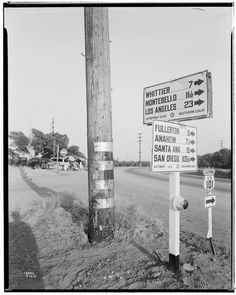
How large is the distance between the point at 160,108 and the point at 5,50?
4.99ft

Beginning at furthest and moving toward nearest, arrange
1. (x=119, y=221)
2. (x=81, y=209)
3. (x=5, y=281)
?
(x=81, y=209) → (x=119, y=221) → (x=5, y=281)

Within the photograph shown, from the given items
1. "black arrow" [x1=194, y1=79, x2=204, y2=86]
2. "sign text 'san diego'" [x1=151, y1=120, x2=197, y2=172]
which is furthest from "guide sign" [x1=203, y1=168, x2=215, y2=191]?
"black arrow" [x1=194, y1=79, x2=204, y2=86]

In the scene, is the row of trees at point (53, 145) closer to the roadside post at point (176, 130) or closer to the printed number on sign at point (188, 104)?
the roadside post at point (176, 130)

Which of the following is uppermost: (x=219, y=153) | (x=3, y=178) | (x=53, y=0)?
(x=53, y=0)

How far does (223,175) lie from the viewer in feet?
6.86

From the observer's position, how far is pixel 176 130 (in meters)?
1.94

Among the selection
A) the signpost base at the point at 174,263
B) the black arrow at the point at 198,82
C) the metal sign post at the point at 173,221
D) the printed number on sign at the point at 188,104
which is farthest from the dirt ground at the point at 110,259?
the black arrow at the point at 198,82

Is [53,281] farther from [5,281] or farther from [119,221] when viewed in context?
[119,221]

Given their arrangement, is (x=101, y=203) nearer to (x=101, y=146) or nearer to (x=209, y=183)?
(x=101, y=146)

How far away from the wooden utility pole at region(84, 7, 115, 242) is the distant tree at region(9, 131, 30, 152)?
0.70m

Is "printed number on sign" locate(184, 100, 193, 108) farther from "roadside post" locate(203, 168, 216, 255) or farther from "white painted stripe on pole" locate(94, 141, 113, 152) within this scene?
"white painted stripe on pole" locate(94, 141, 113, 152)

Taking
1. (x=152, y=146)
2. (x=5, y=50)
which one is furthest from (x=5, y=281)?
(x=5, y=50)

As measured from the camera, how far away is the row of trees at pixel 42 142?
2.26 metres

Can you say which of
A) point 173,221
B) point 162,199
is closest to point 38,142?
point 173,221
